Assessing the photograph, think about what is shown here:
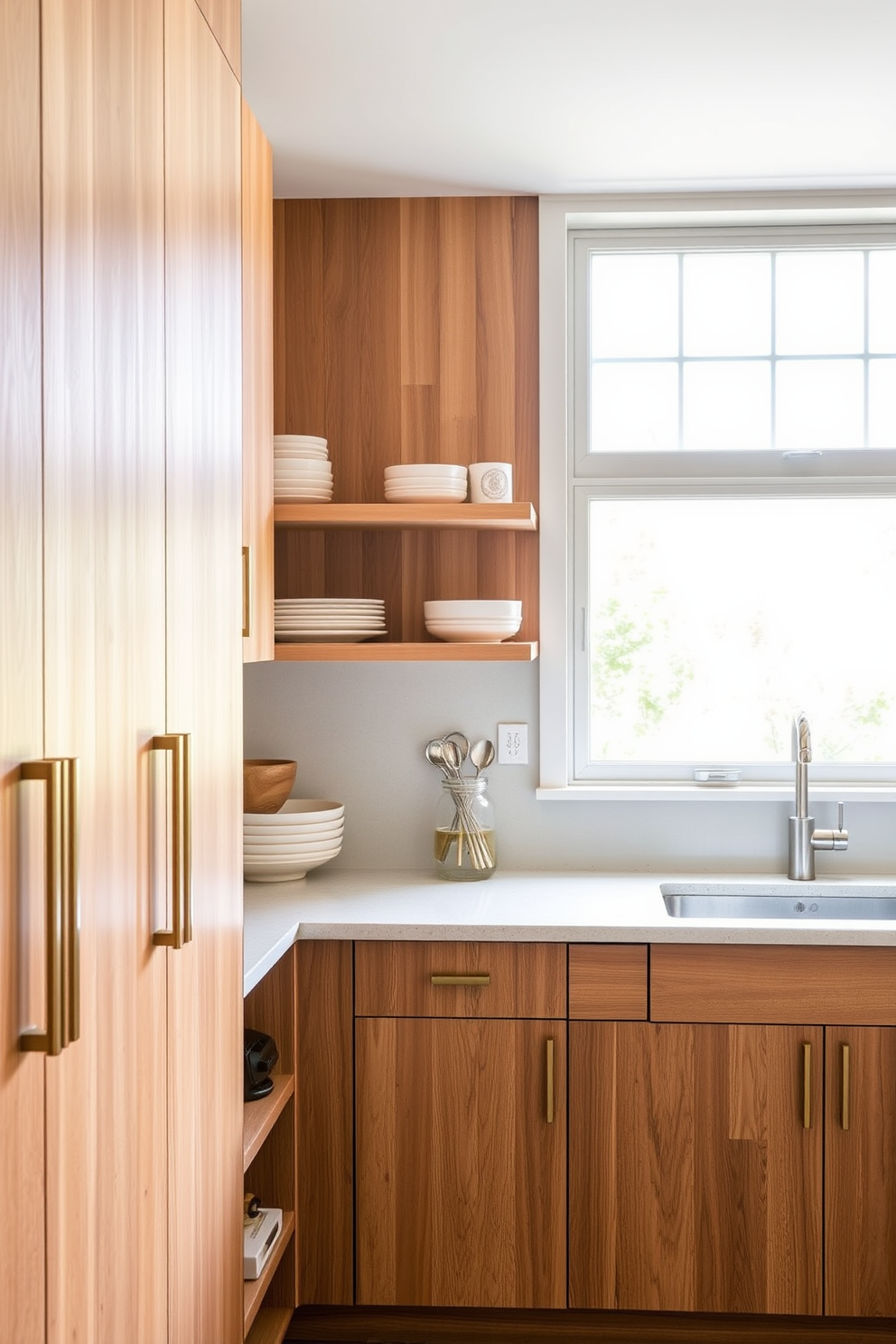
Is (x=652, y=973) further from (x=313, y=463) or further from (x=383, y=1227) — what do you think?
(x=313, y=463)

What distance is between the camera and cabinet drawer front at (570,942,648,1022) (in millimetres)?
2373

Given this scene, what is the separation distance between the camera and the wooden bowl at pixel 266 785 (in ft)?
8.92

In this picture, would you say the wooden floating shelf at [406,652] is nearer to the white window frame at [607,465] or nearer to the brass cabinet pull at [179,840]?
the white window frame at [607,465]

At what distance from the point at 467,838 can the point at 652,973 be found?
1.98 feet

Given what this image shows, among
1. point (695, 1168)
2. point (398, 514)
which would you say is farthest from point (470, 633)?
point (695, 1168)

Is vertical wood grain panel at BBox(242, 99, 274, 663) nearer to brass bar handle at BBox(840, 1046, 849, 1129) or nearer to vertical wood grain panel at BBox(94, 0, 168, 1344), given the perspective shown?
vertical wood grain panel at BBox(94, 0, 168, 1344)

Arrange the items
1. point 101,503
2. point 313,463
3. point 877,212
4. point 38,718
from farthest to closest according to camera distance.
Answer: point 877,212
point 313,463
point 101,503
point 38,718

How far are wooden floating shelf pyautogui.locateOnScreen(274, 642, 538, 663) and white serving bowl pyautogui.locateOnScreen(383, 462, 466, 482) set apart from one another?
40cm

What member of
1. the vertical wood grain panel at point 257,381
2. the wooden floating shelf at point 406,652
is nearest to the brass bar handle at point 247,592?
the vertical wood grain panel at point 257,381

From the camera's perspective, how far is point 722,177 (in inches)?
110

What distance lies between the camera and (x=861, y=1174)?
2.33m

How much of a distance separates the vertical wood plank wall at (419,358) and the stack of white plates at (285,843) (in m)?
0.54

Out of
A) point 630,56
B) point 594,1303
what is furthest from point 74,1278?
point 630,56

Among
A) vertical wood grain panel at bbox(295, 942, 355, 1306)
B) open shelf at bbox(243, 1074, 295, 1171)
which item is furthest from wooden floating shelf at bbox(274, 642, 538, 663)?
open shelf at bbox(243, 1074, 295, 1171)
